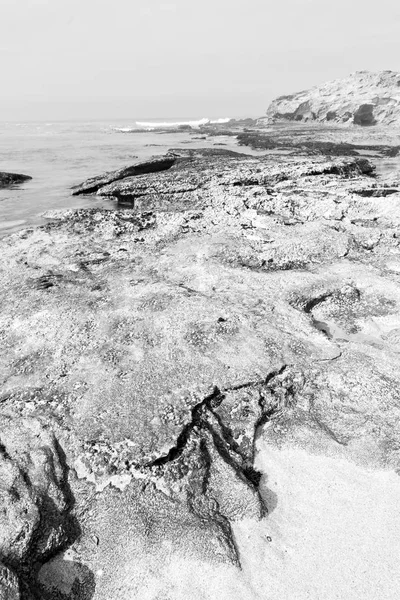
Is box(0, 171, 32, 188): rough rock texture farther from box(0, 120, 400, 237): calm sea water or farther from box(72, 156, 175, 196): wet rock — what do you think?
box(72, 156, 175, 196): wet rock

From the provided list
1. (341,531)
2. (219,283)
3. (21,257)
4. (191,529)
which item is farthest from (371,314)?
(21,257)

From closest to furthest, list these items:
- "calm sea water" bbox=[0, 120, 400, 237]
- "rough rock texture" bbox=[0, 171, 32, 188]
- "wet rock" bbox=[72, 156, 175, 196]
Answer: "calm sea water" bbox=[0, 120, 400, 237], "wet rock" bbox=[72, 156, 175, 196], "rough rock texture" bbox=[0, 171, 32, 188]

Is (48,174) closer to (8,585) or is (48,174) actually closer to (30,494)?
(30,494)

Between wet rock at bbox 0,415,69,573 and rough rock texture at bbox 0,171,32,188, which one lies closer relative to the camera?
wet rock at bbox 0,415,69,573

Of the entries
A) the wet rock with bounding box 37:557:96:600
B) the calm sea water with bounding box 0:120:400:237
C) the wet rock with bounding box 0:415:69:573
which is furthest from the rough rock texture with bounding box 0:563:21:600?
the calm sea water with bounding box 0:120:400:237

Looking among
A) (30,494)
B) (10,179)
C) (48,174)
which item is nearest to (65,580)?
(30,494)

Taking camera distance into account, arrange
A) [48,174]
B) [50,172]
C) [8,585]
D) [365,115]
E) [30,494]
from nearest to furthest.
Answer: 1. [8,585]
2. [30,494]
3. [48,174]
4. [50,172]
5. [365,115]

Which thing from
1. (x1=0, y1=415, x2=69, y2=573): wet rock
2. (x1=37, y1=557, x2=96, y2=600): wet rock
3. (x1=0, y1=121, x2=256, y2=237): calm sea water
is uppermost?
(x1=0, y1=121, x2=256, y2=237): calm sea water

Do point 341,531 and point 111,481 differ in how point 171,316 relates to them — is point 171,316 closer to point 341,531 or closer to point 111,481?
point 111,481
